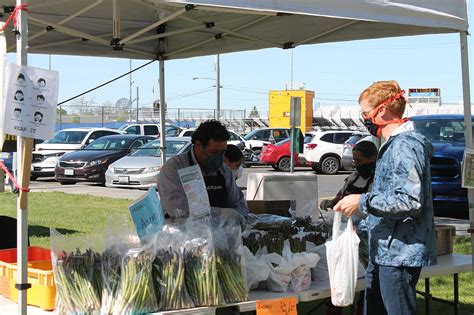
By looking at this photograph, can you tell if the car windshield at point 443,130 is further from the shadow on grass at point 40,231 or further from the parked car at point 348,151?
the parked car at point 348,151

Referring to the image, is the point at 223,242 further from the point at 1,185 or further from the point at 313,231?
the point at 1,185

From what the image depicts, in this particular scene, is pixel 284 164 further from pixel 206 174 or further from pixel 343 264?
pixel 343 264

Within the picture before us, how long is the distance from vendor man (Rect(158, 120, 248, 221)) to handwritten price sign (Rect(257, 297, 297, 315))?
3.34ft

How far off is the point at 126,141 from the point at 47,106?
17.0 meters

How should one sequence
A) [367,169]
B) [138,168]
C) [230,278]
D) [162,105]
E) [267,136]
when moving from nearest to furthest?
[230,278], [367,169], [162,105], [138,168], [267,136]

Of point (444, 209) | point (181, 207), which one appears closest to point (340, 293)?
point (181, 207)

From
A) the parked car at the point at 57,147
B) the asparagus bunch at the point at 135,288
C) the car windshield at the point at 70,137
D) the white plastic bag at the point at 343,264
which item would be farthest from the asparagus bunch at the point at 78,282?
the car windshield at the point at 70,137

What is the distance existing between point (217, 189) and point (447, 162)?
900 cm

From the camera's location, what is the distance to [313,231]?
479 cm

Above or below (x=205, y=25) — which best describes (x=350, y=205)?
below

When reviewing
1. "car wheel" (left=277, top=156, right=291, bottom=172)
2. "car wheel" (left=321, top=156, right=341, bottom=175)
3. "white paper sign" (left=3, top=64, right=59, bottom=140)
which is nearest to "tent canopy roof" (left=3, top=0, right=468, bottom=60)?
"white paper sign" (left=3, top=64, right=59, bottom=140)

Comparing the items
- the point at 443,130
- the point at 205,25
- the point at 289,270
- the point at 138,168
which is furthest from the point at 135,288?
the point at 138,168

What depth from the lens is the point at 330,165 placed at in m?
26.2

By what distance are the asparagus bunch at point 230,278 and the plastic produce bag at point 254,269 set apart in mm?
164
